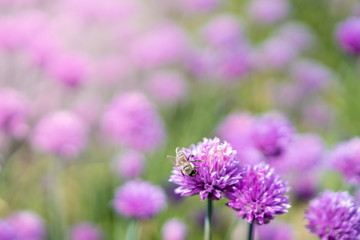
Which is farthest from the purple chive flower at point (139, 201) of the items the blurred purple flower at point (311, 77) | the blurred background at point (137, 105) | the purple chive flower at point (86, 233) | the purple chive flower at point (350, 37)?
the blurred purple flower at point (311, 77)

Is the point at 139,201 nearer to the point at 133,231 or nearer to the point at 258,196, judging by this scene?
the point at 133,231

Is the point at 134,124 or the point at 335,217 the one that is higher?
the point at 134,124

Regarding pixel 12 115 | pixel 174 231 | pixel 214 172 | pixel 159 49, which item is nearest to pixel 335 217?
pixel 214 172

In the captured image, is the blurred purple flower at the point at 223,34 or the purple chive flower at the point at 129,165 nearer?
the purple chive flower at the point at 129,165

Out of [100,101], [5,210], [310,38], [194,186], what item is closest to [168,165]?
[5,210]

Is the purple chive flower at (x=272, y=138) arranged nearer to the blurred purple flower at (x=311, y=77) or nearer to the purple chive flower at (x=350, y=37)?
the purple chive flower at (x=350, y=37)

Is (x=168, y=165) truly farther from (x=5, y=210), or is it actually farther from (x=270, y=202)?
(x=270, y=202)

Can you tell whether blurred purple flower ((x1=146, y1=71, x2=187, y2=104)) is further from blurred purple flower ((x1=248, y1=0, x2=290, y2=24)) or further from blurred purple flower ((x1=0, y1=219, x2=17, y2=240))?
blurred purple flower ((x1=0, y1=219, x2=17, y2=240))
